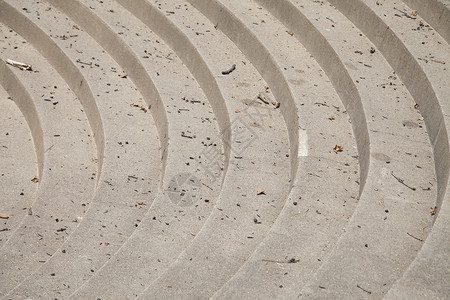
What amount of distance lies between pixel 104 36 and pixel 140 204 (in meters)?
2.89

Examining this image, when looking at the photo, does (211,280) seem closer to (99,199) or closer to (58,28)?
(99,199)

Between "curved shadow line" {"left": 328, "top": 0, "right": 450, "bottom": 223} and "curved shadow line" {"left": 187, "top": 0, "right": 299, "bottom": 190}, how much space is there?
3.75 ft

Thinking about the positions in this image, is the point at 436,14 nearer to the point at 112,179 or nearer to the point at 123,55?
the point at 123,55

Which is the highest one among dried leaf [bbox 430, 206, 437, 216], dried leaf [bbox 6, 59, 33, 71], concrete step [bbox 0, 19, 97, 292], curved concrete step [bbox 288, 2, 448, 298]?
dried leaf [bbox 430, 206, 437, 216]

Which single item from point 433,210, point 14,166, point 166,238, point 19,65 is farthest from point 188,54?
point 433,210

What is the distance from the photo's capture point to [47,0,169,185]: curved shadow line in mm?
6062

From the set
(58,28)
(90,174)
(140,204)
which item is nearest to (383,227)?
(140,204)

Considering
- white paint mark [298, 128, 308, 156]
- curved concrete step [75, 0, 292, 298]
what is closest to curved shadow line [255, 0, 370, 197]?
white paint mark [298, 128, 308, 156]

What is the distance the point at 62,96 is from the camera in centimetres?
690

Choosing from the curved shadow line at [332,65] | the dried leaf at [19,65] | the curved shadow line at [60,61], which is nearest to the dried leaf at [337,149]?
the curved shadow line at [332,65]

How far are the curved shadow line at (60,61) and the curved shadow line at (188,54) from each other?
1.15 m

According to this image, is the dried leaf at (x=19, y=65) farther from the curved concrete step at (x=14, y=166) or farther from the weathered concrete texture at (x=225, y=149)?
the curved concrete step at (x=14, y=166)

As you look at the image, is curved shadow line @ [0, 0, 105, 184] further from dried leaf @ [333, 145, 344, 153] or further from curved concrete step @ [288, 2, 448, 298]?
curved concrete step @ [288, 2, 448, 298]

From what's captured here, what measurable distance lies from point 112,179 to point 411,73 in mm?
3040
